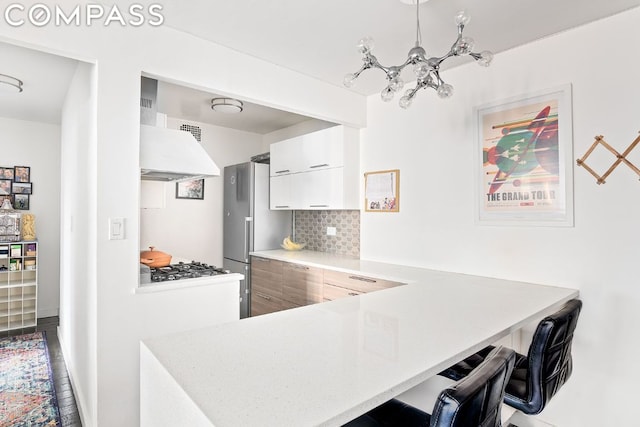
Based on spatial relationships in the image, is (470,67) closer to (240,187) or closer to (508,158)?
(508,158)

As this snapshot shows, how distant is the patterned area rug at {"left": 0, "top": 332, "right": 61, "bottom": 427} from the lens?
2.24 m

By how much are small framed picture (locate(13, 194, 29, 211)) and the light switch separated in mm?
3390

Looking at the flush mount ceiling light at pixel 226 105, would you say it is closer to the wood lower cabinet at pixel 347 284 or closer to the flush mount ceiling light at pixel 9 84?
the flush mount ceiling light at pixel 9 84

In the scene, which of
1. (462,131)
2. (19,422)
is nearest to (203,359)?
(19,422)

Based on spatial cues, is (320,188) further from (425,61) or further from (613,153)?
(613,153)

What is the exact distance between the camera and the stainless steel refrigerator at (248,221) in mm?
3986

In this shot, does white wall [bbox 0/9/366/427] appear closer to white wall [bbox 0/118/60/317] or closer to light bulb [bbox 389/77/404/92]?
light bulb [bbox 389/77/404/92]

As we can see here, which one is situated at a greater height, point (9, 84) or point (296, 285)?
point (9, 84)

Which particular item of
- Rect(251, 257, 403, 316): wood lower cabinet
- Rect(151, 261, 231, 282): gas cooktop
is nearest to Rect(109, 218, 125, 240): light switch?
Rect(151, 261, 231, 282): gas cooktop

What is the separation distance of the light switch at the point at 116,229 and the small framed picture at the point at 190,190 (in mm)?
2396

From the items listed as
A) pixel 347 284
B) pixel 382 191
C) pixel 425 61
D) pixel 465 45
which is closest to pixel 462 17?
pixel 465 45

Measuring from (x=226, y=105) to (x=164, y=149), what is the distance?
1.56m

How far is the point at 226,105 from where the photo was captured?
3561 millimetres

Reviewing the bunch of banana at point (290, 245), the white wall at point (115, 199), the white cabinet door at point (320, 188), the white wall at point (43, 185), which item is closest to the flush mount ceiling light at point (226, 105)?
the white cabinet door at point (320, 188)
